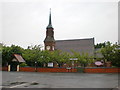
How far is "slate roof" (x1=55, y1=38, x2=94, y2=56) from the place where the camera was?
187 feet

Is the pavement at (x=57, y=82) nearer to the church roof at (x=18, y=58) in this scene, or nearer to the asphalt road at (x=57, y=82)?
the asphalt road at (x=57, y=82)

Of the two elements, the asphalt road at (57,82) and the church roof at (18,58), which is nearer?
the asphalt road at (57,82)

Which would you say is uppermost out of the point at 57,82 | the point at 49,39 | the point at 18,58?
the point at 49,39

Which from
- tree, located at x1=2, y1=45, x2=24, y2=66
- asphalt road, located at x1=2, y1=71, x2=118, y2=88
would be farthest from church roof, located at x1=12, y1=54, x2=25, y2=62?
asphalt road, located at x1=2, y1=71, x2=118, y2=88

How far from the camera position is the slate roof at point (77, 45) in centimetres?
5702

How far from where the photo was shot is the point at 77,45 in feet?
197

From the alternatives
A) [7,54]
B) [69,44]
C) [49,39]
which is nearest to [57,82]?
[7,54]

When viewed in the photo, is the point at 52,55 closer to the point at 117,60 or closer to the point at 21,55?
the point at 21,55

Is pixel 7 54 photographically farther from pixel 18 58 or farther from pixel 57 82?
pixel 57 82

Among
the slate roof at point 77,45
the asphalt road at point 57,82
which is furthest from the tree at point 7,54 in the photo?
the asphalt road at point 57,82

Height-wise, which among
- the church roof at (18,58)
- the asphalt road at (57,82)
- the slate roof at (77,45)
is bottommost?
the asphalt road at (57,82)

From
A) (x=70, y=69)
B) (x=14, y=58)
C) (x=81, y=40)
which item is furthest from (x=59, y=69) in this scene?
(x=81, y=40)

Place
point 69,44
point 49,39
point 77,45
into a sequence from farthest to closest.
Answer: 1. point 69,44
2. point 77,45
3. point 49,39

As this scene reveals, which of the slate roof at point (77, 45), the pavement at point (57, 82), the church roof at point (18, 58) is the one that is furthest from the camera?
the slate roof at point (77, 45)
